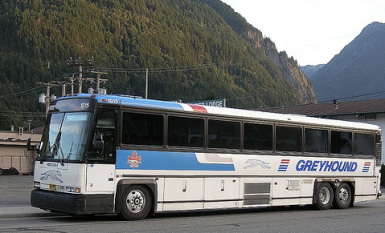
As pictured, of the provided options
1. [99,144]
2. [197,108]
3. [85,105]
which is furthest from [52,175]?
[197,108]

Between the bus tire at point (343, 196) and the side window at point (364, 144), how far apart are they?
1.36m

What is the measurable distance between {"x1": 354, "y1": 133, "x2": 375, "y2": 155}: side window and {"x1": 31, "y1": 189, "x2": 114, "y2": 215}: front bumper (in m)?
10.6

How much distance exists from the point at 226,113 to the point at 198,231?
4.98m

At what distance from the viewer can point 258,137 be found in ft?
55.8

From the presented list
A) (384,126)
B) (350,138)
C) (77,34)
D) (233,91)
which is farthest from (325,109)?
(77,34)

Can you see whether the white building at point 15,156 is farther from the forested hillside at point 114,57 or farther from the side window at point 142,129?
the forested hillside at point 114,57

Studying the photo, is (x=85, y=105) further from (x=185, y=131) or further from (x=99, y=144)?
(x=185, y=131)

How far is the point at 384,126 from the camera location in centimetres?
3922

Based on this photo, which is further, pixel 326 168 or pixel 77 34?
pixel 77 34

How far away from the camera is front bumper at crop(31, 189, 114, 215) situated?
41.8ft

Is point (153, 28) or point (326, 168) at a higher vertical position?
point (153, 28)

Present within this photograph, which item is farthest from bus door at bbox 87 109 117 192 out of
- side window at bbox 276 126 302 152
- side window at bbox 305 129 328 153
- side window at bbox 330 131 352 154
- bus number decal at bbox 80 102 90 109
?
side window at bbox 330 131 352 154

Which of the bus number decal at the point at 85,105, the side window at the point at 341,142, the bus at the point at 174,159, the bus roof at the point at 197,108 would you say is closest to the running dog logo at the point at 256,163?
the bus at the point at 174,159

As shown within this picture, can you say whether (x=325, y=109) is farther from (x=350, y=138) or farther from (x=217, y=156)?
(x=217, y=156)
